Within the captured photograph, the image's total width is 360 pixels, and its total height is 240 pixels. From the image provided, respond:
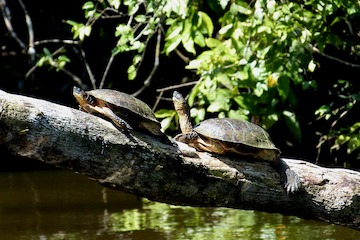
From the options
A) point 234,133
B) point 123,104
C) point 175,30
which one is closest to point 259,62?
point 175,30

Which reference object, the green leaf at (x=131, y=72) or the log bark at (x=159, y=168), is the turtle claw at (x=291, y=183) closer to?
the log bark at (x=159, y=168)

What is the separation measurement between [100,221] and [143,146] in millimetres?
2109

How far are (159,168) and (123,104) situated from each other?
0.99 ft

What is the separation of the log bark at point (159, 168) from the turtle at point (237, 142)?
4cm

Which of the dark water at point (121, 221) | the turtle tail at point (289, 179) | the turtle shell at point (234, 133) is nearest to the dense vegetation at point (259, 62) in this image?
the dark water at point (121, 221)

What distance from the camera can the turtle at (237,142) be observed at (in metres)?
2.99

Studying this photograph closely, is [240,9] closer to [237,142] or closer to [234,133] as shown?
[234,133]

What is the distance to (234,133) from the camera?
3.09 m

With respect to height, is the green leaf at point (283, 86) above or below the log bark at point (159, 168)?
above

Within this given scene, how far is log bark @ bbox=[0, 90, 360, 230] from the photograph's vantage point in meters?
2.57

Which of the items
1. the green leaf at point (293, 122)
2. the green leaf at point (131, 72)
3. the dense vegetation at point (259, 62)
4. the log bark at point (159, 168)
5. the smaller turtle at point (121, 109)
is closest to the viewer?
the log bark at point (159, 168)

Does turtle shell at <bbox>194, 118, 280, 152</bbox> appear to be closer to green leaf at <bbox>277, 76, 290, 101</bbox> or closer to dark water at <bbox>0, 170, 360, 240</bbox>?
dark water at <bbox>0, 170, 360, 240</bbox>

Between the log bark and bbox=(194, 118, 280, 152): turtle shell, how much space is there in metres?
0.08

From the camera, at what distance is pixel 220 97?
5434 mm
